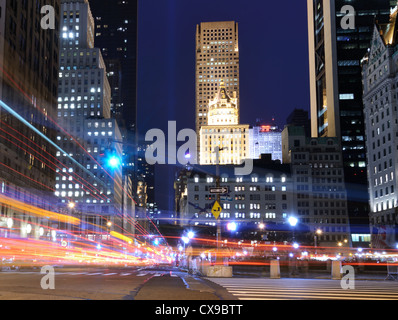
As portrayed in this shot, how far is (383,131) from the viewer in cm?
11575

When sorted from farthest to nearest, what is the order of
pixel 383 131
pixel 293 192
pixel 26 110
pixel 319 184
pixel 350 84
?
1. pixel 350 84
2. pixel 319 184
3. pixel 293 192
4. pixel 383 131
5. pixel 26 110

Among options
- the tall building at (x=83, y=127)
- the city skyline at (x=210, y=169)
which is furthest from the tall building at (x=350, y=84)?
the tall building at (x=83, y=127)

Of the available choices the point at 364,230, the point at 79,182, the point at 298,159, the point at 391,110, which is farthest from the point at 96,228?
the point at 391,110

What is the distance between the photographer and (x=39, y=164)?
94.2m

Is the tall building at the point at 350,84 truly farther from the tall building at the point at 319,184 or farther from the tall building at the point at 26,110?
the tall building at the point at 26,110

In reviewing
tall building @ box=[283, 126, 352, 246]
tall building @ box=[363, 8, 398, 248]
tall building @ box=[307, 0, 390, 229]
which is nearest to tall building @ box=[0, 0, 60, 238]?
tall building @ box=[363, 8, 398, 248]

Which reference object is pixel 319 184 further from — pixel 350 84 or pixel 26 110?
pixel 26 110

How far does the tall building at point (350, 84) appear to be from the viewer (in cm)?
17225

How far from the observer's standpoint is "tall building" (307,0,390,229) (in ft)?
565

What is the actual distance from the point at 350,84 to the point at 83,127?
98.2 metres

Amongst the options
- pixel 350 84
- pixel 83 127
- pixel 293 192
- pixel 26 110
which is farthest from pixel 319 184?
pixel 26 110
